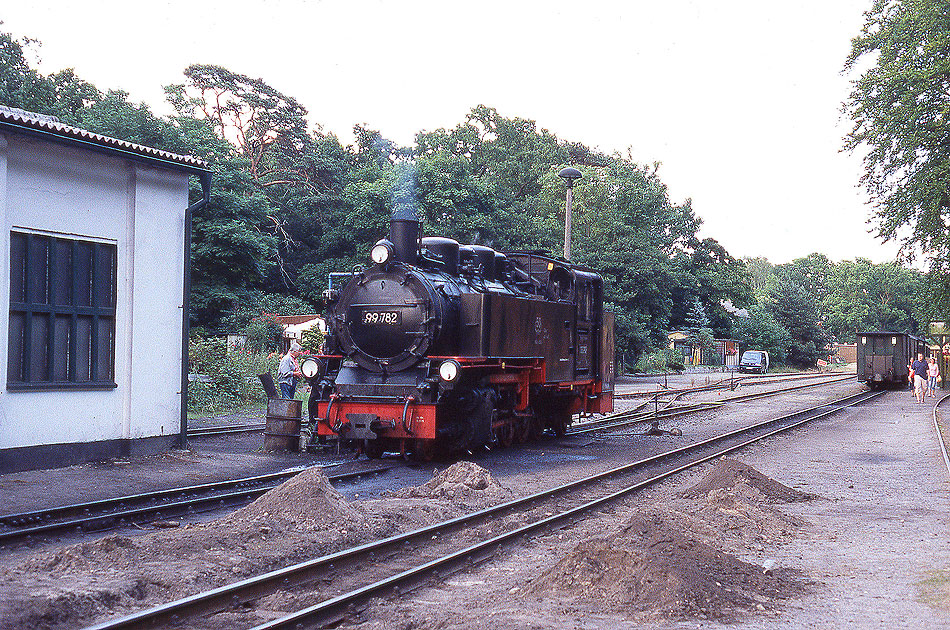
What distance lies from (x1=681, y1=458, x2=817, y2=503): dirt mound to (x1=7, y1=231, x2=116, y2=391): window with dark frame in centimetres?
790

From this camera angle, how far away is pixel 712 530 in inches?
334

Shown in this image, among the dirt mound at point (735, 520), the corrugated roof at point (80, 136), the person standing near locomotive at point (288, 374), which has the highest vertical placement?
the corrugated roof at point (80, 136)

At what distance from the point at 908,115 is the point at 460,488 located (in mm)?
22596

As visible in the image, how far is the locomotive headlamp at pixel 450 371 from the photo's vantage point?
1218 centimetres

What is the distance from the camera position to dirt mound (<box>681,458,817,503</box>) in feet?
33.6

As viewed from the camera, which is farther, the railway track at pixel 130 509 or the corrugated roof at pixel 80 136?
the corrugated roof at pixel 80 136

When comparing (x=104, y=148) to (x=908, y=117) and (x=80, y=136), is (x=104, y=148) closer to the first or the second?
(x=80, y=136)

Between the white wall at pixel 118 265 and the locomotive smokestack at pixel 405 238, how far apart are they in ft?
10.7

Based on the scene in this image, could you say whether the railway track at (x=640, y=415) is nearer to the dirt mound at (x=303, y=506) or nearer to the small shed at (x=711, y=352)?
the dirt mound at (x=303, y=506)

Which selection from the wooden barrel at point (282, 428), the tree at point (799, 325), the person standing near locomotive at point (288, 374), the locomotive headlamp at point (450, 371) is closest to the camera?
the locomotive headlamp at point (450, 371)

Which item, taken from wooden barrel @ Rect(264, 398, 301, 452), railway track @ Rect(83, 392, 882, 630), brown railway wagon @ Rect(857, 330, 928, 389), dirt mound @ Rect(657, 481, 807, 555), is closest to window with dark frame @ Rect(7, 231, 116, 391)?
wooden barrel @ Rect(264, 398, 301, 452)

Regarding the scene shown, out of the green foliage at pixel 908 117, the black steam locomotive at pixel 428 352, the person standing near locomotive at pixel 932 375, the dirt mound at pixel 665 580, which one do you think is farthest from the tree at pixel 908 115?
the dirt mound at pixel 665 580

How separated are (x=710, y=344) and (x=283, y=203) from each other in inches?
1195

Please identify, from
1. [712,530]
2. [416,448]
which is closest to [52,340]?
[416,448]
